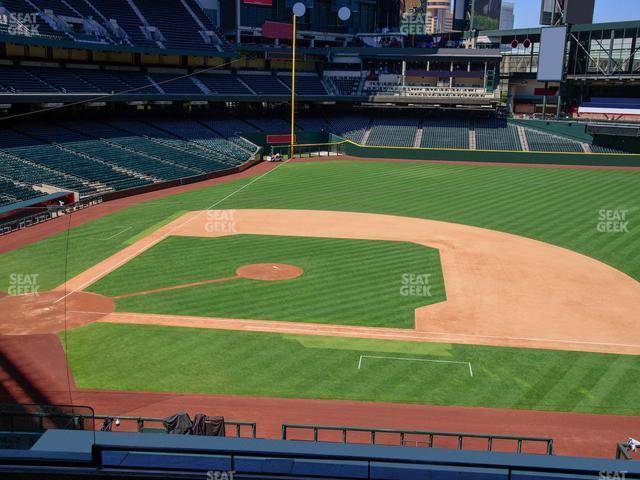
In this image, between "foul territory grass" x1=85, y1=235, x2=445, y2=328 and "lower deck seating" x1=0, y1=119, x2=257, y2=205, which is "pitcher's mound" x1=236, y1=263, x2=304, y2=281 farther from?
"lower deck seating" x1=0, y1=119, x2=257, y2=205

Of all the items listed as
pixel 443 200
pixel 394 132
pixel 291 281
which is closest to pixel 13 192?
pixel 291 281

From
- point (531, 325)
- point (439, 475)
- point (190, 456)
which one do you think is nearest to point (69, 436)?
point (190, 456)

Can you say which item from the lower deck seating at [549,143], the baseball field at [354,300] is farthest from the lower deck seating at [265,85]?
the baseball field at [354,300]

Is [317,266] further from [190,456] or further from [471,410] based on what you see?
[190,456]

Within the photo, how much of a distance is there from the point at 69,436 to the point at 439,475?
162 inches

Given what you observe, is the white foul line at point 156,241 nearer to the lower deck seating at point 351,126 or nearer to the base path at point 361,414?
the base path at point 361,414

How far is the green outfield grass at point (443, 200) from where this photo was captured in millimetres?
31261

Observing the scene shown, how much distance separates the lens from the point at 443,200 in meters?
42.8

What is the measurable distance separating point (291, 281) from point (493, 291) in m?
8.21

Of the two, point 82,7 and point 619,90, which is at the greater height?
point 82,7

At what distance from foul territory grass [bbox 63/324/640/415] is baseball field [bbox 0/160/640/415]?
0.06 metres

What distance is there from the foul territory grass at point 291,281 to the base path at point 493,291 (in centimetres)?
70

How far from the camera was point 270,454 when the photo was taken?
5996mm

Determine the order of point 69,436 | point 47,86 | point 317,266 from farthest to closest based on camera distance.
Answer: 1. point 47,86
2. point 317,266
3. point 69,436
